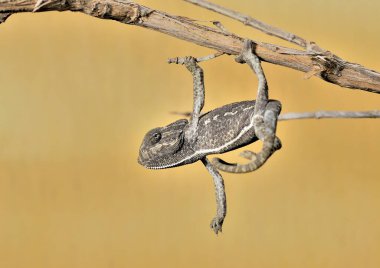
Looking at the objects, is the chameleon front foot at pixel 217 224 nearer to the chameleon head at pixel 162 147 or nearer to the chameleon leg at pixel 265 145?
the chameleon head at pixel 162 147

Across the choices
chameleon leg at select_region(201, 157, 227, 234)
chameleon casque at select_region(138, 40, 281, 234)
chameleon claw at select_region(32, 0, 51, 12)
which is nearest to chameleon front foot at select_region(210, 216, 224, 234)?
chameleon leg at select_region(201, 157, 227, 234)

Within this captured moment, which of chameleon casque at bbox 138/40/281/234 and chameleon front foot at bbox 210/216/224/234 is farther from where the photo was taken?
chameleon front foot at bbox 210/216/224/234

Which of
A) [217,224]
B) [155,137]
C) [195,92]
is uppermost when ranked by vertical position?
[195,92]

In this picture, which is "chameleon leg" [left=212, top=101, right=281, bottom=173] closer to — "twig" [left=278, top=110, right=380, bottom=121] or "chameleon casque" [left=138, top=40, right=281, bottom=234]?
"chameleon casque" [left=138, top=40, right=281, bottom=234]

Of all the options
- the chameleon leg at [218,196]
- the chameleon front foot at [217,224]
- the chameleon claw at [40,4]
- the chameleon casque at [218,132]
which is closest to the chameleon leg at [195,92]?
the chameleon casque at [218,132]

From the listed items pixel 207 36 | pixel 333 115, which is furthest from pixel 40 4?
pixel 333 115

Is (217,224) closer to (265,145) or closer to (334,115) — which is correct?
(265,145)
